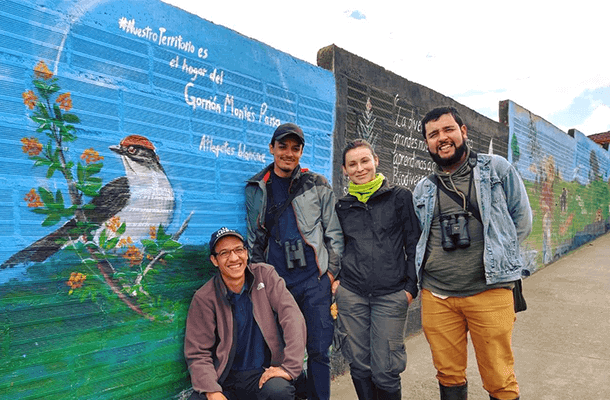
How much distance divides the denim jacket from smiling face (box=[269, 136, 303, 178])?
34.8 inches

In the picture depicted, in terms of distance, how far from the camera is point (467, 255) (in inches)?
99.1

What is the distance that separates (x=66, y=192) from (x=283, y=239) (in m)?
1.30

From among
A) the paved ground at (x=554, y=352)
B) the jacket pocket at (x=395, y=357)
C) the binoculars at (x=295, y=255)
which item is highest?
the binoculars at (x=295, y=255)

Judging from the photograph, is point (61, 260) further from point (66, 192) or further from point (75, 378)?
point (75, 378)

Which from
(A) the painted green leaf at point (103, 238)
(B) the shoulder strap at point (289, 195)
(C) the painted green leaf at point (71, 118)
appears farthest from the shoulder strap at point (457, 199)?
(C) the painted green leaf at point (71, 118)

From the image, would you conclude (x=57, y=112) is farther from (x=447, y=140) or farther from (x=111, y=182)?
(x=447, y=140)

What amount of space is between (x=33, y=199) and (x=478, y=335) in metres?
2.51

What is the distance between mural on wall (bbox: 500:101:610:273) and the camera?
27.2 feet

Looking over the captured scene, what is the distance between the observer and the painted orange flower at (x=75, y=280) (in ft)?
7.09

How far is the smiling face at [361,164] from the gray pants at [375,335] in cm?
75

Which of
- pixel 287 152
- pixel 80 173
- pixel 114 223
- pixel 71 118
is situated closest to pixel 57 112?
pixel 71 118

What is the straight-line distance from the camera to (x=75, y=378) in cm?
219

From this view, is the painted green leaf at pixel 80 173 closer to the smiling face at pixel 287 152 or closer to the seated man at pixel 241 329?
the seated man at pixel 241 329

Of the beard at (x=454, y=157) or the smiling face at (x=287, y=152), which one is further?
the smiling face at (x=287, y=152)
